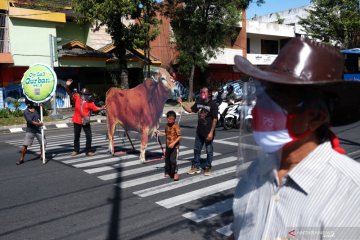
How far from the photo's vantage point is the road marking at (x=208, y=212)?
16.8 feet

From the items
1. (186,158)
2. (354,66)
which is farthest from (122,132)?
(354,66)

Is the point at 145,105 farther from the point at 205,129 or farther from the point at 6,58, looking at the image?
the point at 6,58

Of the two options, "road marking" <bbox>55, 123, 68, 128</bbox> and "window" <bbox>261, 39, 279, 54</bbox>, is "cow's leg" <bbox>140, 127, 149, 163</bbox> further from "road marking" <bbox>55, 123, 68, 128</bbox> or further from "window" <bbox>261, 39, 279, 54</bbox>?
"window" <bbox>261, 39, 279, 54</bbox>

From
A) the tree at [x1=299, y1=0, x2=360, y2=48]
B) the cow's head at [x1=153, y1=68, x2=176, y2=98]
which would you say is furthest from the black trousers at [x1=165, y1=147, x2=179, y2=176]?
the tree at [x1=299, y1=0, x2=360, y2=48]

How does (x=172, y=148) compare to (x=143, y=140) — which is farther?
(x=143, y=140)

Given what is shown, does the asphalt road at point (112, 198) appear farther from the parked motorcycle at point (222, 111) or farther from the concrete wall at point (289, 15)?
the concrete wall at point (289, 15)

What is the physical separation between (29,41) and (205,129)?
1637 centimetres

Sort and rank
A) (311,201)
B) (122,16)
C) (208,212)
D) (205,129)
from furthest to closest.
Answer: (122,16), (205,129), (208,212), (311,201)

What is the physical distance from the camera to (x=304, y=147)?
1728 mm

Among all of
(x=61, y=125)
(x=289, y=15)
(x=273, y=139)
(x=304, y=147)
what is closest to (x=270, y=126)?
(x=273, y=139)

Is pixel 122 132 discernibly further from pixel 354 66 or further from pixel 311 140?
pixel 354 66

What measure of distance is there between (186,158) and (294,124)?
7.38 m

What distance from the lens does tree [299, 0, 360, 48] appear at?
1251 inches

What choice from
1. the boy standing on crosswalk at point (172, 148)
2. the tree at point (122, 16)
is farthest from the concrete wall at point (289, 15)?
the boy standing on crosswalk at point (172, 148)
